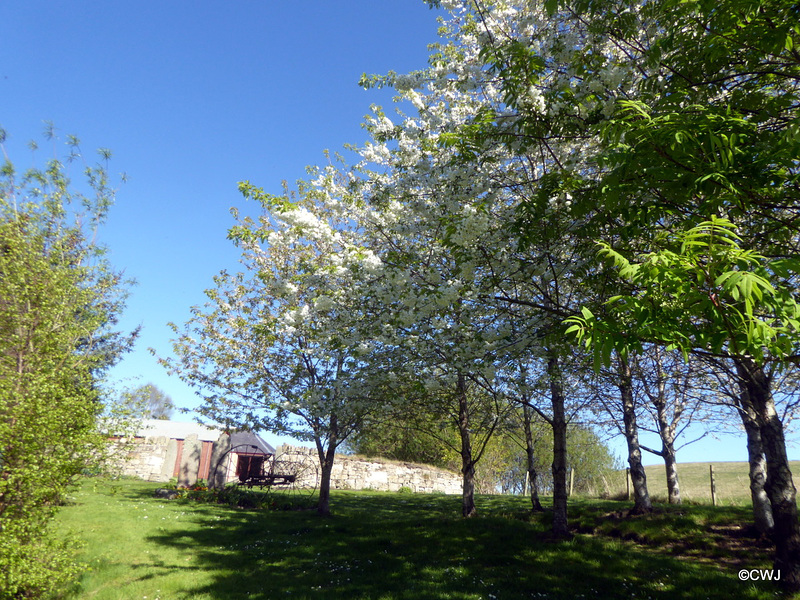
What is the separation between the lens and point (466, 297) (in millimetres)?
7488

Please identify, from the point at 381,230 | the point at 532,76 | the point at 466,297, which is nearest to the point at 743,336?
the point at 532,76

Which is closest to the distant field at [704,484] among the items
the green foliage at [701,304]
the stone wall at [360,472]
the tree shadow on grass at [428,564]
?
the stone wall at [360,472]

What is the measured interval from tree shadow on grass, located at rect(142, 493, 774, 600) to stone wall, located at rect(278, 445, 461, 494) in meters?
15.5

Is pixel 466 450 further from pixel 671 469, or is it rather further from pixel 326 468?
pixel 671 469

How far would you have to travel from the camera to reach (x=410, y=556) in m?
9.45

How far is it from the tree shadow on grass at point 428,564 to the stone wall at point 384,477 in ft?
51.0

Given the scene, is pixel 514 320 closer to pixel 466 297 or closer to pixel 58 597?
pixel 466 297

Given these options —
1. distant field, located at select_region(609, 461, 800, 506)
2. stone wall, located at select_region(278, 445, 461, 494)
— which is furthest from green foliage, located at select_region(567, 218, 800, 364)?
stone wall, located at select_region(278, 445, 461, 494)

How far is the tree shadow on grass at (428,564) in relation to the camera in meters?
7.31

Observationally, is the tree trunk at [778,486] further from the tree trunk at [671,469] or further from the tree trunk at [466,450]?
the tree trunk at [671,469]

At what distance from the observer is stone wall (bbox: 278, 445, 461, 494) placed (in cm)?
2805

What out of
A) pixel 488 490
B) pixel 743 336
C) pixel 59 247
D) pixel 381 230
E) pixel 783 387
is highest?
pixel 381 230

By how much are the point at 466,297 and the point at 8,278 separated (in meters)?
6.96

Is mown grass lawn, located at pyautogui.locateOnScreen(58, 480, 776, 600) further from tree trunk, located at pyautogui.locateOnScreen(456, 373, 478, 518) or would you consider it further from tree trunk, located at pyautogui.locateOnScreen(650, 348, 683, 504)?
tree trunk, located at pyautogui.locateOnScreen(650, 348, 683, 504)
